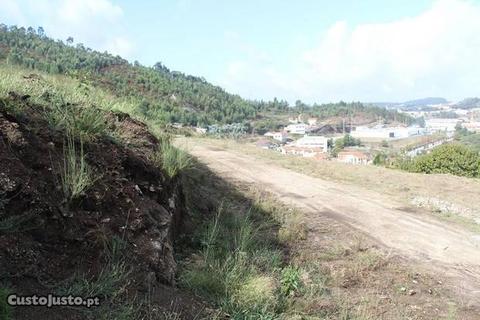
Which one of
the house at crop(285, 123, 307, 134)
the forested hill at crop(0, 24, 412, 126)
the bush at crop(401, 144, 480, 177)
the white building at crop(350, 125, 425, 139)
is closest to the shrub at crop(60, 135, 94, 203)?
the bush at crop(401, 144, 480, 177)

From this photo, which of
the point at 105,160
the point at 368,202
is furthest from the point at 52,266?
the point at 368,202

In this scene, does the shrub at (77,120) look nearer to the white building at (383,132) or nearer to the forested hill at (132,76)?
the forested hill at (132,76)

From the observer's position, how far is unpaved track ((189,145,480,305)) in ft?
22.3

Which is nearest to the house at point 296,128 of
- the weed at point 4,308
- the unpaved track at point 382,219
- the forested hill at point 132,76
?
the forested hill at point 132,76

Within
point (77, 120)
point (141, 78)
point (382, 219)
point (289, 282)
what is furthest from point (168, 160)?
point (141, 78)

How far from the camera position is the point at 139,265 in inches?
147

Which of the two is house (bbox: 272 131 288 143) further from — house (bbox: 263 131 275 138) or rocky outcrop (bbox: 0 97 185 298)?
rocky outcrop (bbox: 0 97 185 298)

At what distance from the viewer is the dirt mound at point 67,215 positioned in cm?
313

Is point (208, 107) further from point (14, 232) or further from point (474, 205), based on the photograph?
point (14, 232)

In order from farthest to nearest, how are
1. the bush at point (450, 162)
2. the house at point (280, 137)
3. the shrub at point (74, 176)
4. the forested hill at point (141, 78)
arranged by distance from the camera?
the house at point (280, 137), the forested hill at point (141, 78), the bush at point (450, 162), the shrub at point (74, 176)

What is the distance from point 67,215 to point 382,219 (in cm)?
670

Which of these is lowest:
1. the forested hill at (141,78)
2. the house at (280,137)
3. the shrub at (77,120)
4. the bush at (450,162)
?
the house at (280,137)

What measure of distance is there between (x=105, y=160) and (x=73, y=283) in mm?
1585

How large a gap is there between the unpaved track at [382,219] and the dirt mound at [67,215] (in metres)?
3.94
